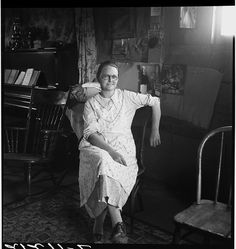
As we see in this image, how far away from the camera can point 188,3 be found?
2398 millimetres

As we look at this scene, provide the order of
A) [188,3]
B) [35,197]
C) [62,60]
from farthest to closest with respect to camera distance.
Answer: [62,60] → [35,197] → [188,3]

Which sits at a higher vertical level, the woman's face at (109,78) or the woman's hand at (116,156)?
the woman's face at (109,78)

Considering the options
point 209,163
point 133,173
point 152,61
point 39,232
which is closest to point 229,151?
point 209,163

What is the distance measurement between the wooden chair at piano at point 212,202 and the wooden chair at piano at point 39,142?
113cm

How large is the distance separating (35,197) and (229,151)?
5.71ft

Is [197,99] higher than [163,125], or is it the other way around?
[197,99]

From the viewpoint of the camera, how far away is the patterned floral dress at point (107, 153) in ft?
8.05

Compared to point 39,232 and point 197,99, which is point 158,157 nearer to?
point 197,99

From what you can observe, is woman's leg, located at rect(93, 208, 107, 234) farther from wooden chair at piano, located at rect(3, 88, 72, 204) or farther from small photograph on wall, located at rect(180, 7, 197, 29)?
small photograph on wall, located at rect(180, 7, 197, 29)

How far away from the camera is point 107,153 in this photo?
8.14 ft

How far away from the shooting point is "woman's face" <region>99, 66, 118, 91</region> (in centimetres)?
248

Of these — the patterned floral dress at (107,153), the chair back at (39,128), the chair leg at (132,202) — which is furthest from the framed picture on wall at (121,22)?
the chair leg at (132,202)

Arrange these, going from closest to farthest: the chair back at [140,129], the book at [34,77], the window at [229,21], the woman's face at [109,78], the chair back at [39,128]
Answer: the window at [229,21]
the woman's face at [109,78]
the chair back at [140,129]
the chair back at [39,128]
the book at [34,77]

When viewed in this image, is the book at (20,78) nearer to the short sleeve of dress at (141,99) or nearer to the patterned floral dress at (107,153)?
the patterned floral dress at (107,153)
